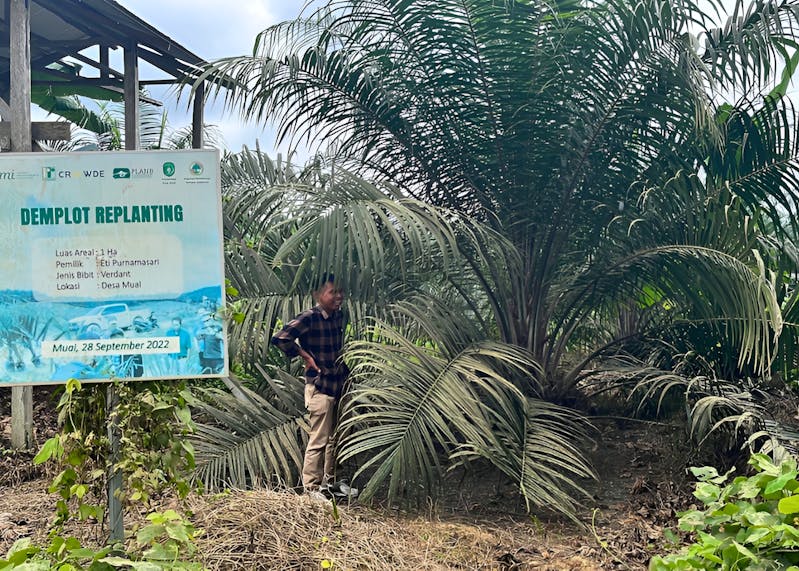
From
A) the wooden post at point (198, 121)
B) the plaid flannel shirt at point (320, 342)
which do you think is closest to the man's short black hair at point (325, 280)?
the plaid flannel shirt at point (320, 342)

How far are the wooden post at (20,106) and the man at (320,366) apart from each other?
7.24 feet

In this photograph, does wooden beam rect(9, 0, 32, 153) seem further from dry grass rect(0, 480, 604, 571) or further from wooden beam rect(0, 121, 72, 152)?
dry grass rect(0, 480, 604, 571)

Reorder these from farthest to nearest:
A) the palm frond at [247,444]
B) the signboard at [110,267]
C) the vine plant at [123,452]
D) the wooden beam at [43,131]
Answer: the wooden beam at [43,131] < the palm frond at [247,444] < the signboard at [110,267] < the vine plant at [123,452]

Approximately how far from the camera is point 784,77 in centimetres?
599

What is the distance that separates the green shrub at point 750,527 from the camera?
108 inches

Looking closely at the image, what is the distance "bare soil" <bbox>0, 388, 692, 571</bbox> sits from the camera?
363 cm

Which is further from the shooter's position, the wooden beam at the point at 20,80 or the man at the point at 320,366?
the wooden beam at the point at 20,80

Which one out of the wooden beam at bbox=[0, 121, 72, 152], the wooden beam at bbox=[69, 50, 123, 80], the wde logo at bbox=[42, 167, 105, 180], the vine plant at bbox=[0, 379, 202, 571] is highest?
the wooden beam at bbox=[69, 50, 123, 80]

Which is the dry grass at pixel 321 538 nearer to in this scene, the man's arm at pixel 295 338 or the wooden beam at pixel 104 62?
the man's arm at pixel 295 338

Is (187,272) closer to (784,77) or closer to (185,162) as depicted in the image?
(185,162)

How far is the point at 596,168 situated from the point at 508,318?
3.76 feet

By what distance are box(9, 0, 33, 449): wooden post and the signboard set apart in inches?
100

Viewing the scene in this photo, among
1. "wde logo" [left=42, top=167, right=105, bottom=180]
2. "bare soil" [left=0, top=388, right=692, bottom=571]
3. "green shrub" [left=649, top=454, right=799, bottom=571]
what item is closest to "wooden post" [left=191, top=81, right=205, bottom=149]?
"bare soil" [left=0, top=388, right=692, bottom=571]

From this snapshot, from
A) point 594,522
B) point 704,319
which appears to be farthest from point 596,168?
point 594,522
